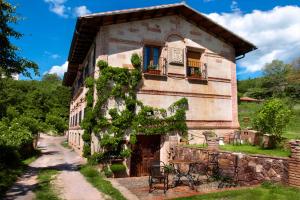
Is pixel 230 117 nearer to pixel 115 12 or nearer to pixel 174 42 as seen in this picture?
pixel 174 42

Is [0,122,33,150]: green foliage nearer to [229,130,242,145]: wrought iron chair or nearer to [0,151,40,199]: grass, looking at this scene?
[0,151,40,199]: grass

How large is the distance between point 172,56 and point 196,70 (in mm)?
1918

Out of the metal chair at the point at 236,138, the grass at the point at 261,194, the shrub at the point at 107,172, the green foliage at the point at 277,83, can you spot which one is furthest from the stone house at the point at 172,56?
the green foliage at the point at 277,83

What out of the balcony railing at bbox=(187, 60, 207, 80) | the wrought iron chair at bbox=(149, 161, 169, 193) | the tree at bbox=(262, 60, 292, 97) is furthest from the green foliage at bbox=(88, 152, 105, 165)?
the tree at bbox=(262, 60, 292, 97)

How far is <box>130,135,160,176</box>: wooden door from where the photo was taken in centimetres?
1493

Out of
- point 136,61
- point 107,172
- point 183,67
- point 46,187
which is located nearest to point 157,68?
point 136,61

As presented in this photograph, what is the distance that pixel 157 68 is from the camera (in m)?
16.2

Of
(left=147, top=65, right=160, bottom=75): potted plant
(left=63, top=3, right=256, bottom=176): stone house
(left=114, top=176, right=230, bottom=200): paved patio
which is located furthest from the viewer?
(left=147, top=65, right=160, bottom=75): potted plant

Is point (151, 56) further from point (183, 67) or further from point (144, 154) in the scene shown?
point (144, 154)

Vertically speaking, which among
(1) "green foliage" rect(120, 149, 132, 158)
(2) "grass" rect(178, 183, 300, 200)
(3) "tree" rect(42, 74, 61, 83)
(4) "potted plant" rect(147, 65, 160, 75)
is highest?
(3) "tree" rect(42, 74, 61, 83)

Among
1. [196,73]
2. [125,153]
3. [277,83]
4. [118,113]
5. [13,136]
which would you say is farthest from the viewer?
[277,83]

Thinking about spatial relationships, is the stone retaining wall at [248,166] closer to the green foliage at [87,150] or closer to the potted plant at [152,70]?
the potted plant at [152,70]

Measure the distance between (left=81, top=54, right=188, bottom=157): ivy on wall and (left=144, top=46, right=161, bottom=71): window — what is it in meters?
0.74

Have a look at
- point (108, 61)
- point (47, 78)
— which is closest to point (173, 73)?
point (108, 61)
